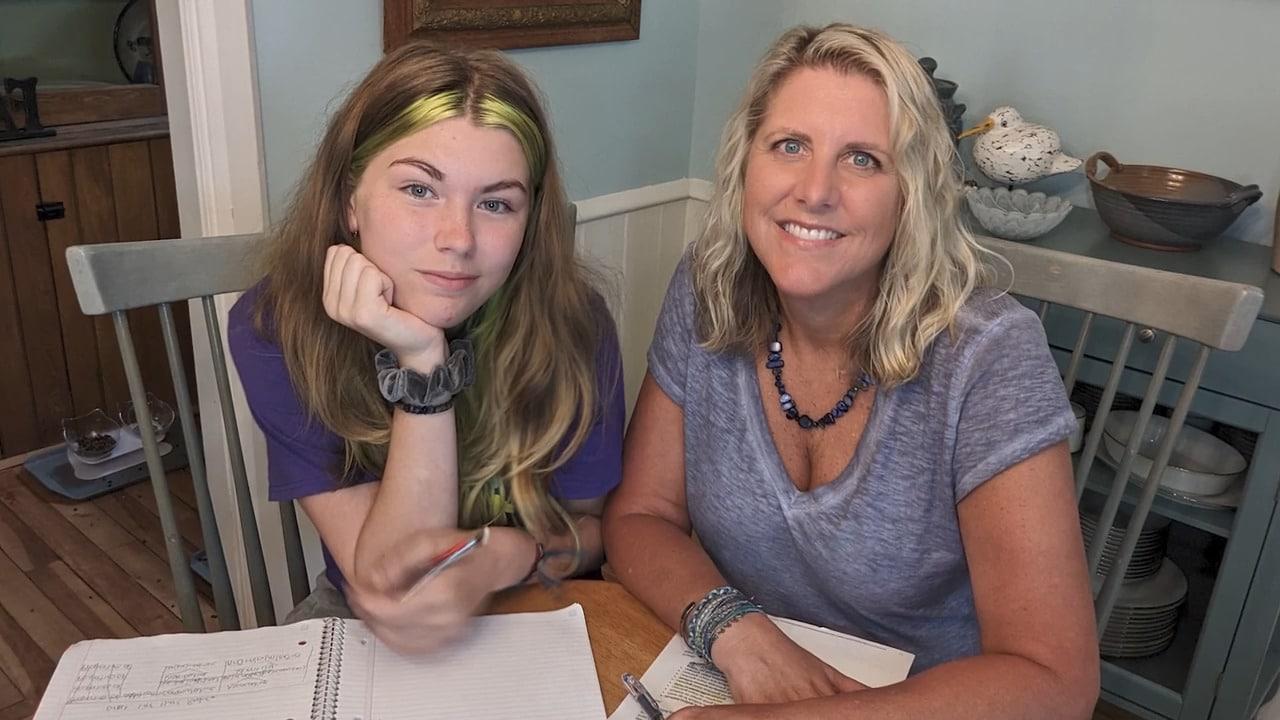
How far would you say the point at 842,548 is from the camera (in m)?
1.15

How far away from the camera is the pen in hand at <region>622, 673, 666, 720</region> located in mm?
893

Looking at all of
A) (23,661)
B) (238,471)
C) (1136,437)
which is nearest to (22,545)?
(23,661)

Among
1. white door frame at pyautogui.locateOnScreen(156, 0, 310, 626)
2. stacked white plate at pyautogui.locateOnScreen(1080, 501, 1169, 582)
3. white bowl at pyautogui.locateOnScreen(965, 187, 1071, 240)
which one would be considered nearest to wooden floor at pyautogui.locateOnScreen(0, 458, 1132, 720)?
stacked white plate at pyautogui.locateOnScreen(1080, 501, 1169, 582)

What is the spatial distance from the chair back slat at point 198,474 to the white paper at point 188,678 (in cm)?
30

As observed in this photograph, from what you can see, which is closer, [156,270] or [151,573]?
[156,270]

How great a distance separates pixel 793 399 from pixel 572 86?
44.7 inches

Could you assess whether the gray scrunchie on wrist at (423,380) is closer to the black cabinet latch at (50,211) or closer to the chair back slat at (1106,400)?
the chair back slat at (1106,400)

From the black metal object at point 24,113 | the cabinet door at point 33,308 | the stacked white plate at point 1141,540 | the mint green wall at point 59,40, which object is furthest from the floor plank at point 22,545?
the stacked white plate at point 1141,540

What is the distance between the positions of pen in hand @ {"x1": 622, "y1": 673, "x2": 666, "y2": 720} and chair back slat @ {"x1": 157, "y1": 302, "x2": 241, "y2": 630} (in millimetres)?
586

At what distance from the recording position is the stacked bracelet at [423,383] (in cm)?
105

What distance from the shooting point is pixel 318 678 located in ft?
2.92

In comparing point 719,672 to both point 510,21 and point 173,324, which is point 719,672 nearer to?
point 173,324

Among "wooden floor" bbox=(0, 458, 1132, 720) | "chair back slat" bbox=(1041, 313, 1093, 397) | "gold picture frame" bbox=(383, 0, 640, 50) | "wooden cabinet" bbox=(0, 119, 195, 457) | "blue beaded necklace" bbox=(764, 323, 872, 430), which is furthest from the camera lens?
"wooden cabinet" bbox=(0, 119, 195, 457)

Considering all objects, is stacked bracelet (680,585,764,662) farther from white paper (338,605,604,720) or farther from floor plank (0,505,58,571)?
floor plank (0,505,58,571)
